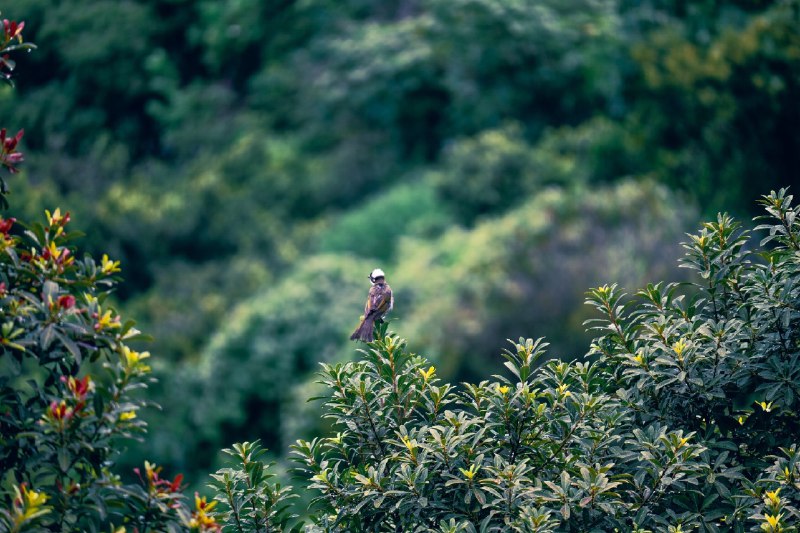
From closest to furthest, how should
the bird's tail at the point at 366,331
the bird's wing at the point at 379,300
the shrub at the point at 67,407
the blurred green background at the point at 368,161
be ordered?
the shrub at the point at 67,407 < the bird's tail at the point at 366,331 < the bird's wing at the point at 379,300 < the blurred green background at the point at 368,161

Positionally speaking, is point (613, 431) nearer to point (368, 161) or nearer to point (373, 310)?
point (373, 310)

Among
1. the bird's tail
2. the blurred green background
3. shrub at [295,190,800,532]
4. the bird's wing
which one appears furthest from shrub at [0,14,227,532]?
the blurred green background

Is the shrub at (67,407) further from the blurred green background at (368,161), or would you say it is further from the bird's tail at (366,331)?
the blurred green background at (368,161)

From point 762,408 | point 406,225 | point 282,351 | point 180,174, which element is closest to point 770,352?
point 762,408

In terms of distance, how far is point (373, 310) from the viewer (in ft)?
21.1

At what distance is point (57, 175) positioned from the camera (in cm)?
2445

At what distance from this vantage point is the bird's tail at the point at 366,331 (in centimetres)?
618

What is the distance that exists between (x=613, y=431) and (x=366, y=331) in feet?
5.04

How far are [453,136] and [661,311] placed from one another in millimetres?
22181

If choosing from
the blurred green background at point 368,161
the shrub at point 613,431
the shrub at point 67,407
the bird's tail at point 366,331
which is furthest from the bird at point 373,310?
the blurred green background at point 368,161

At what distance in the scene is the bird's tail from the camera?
6180 mm

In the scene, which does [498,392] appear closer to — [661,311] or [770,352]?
[661,311]

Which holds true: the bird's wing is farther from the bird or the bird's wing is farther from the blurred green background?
the blurred green background

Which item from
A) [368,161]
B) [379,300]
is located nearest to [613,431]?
[379,300]
